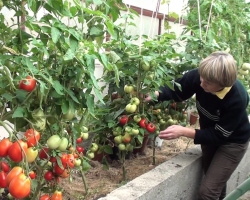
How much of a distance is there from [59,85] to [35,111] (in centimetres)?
14

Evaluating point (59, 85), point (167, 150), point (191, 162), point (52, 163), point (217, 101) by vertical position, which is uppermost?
point (59, 85)

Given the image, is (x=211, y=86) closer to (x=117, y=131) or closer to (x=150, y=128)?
(x=150, y=128)

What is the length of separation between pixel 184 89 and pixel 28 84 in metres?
1.41

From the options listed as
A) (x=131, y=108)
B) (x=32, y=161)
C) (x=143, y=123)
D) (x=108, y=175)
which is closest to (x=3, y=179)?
(x=32, y=161)

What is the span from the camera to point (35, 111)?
142 cm

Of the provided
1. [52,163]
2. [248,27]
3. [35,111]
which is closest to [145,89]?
[52,163]

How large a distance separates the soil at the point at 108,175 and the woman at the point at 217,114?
1.62 feet

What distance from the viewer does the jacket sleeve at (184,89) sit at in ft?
8.06

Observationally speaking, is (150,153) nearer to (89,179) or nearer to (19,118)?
(89,179)

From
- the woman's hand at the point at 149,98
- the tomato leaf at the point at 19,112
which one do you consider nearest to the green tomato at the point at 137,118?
the woman's hand at the point at 149,98

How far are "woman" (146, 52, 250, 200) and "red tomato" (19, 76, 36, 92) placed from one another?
1105 millimetres

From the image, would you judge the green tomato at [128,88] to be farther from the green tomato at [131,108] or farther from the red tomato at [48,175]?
the red tomato at [48,175]

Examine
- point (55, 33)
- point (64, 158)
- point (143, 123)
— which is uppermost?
point (55, 33)

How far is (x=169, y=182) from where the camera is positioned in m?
2.34
